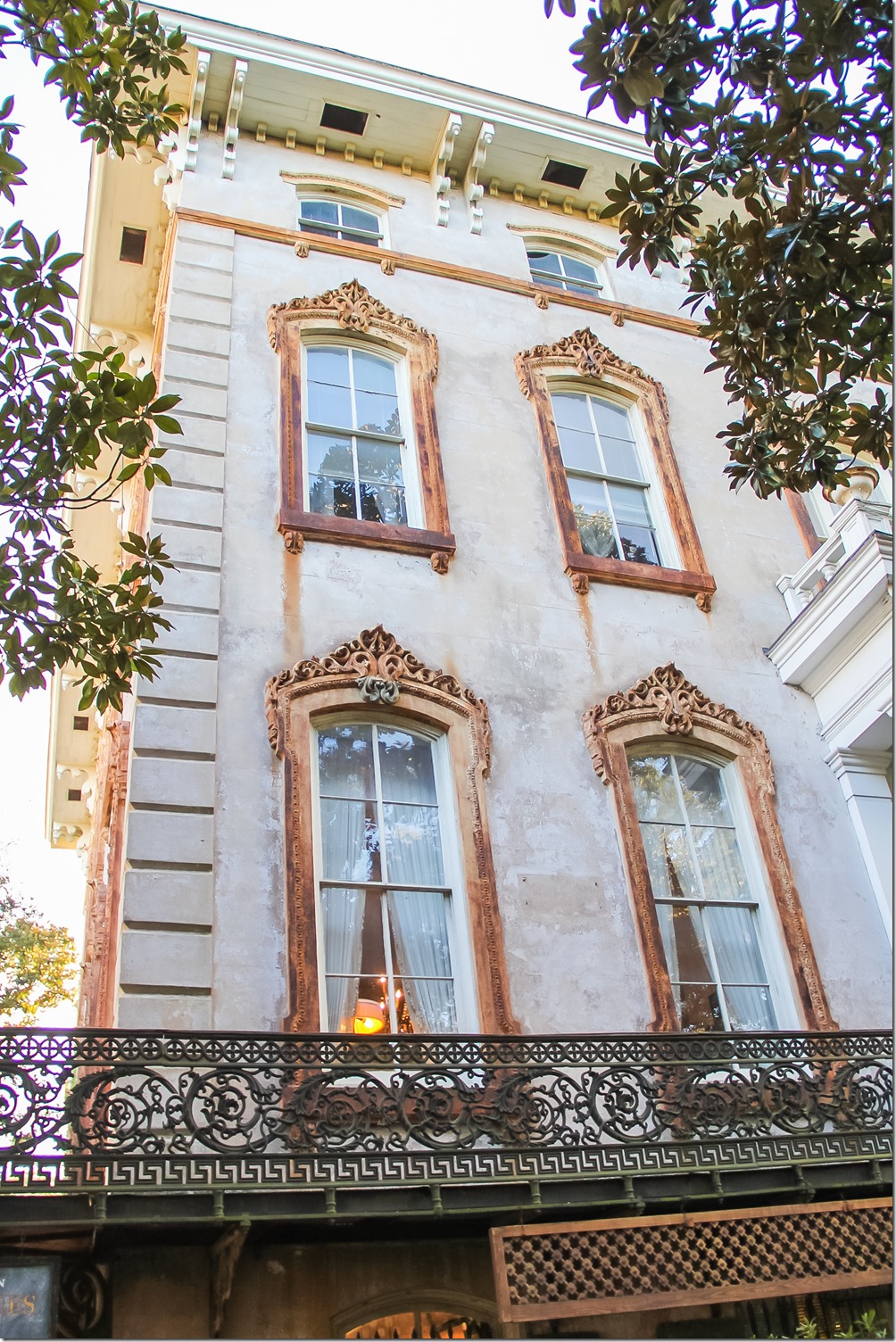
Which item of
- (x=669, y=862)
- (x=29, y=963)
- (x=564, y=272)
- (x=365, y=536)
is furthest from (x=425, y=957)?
(x=29, y=963)

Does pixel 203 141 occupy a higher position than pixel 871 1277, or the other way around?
pixel 203 141

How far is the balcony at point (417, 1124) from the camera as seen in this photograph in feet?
23.8

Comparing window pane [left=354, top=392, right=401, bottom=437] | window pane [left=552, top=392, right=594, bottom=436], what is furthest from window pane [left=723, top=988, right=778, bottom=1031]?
window pane [left=552, top=392, right=594, bottom=436]

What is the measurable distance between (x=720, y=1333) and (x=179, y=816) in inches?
214

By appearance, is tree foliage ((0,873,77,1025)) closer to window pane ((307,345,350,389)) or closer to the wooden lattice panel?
window pane ((307,345,350,389))

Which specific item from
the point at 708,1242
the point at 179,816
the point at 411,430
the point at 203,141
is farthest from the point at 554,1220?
the point at 203,141

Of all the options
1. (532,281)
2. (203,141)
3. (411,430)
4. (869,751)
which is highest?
(203,141)

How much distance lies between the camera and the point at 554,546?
12.6m

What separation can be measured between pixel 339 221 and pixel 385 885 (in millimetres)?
8925

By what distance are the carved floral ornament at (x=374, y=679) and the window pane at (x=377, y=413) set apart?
9.51ft

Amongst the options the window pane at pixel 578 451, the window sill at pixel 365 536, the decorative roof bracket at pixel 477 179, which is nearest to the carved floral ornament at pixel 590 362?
the window pane at pixel 578 451

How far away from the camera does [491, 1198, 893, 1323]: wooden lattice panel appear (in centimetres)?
757

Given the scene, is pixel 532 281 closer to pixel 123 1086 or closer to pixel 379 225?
pixel 379 225

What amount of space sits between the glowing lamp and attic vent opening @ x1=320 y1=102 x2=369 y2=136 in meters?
11.2
